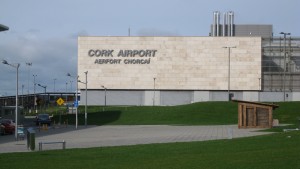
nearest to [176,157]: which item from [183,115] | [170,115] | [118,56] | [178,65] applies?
[183,115]

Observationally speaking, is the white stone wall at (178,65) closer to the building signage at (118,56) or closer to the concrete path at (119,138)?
the building signage at (118,56)

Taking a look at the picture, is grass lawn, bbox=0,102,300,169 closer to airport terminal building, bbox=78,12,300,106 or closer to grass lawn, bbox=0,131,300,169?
grass lawn, bbox=0,131,300,169

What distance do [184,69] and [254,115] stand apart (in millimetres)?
74963

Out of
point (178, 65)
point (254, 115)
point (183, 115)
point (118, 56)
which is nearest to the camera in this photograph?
point (254, 115)

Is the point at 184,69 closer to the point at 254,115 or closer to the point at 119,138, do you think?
the point at 254,115

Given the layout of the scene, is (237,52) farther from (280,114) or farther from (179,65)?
(280,114)

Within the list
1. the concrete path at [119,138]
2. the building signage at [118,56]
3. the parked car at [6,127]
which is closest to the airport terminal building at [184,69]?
the building signage at [118,56]

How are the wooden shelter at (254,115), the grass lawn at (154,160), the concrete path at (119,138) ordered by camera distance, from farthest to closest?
1. the wooden shelter at (254,115)
2. the concrete path at (119,138)
3. the grass lawn at (154,160)

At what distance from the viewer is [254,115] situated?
5634cm

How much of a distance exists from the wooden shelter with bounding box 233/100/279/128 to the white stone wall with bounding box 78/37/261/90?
73292 mm

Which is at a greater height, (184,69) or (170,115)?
(184,69)

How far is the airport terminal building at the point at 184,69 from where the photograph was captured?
129875 mm

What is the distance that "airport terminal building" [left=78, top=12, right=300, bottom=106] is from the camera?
129875 millimetres

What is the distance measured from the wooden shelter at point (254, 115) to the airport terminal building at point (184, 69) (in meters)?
72.7
